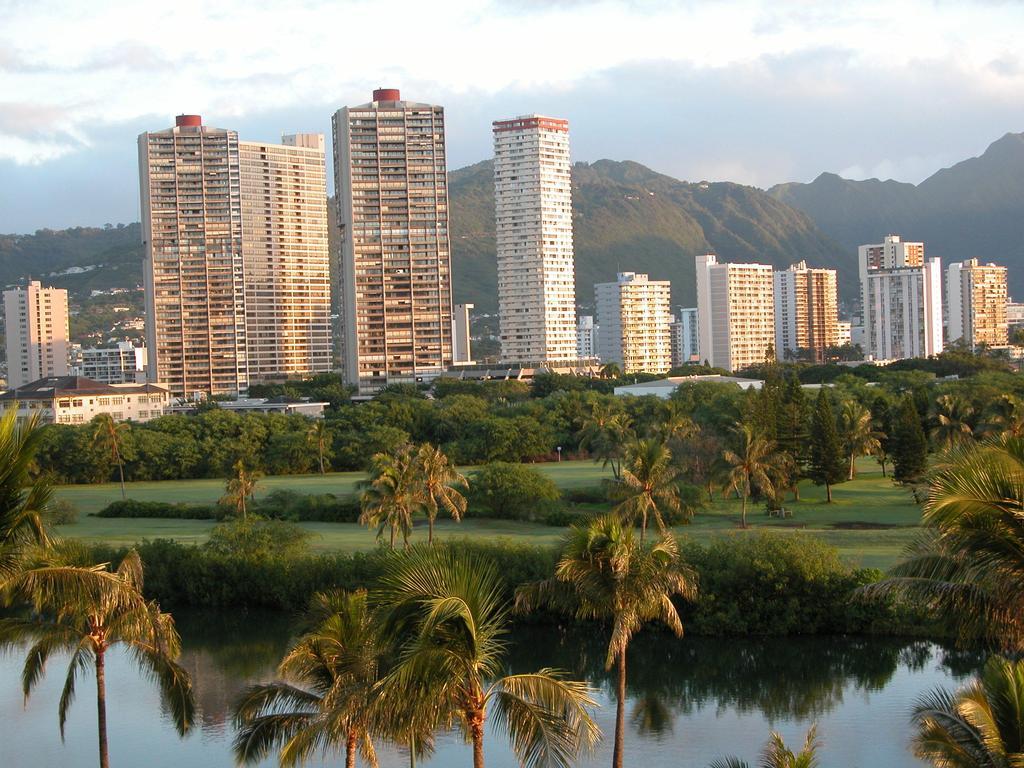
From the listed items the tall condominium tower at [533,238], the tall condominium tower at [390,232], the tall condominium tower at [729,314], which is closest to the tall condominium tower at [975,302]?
the tall condominium tower at [729,314]

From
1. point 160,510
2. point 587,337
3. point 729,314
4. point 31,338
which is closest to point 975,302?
point 729,314

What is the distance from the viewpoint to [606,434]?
51906 mm

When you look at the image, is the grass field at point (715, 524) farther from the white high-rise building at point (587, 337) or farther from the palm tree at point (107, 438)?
the white high-rise building at point (587, 337)

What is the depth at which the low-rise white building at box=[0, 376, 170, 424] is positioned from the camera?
8488 centimetres

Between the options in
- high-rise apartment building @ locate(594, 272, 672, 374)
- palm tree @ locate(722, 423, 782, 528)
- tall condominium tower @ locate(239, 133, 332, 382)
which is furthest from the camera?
high-rise apartment building @ locate(594, 272, 672, 374)

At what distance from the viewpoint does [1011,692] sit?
8469 mm

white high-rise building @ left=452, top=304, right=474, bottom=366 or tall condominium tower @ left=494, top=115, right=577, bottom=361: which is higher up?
tall condominium tower @ left=494, top=115, right=577, bottom=361

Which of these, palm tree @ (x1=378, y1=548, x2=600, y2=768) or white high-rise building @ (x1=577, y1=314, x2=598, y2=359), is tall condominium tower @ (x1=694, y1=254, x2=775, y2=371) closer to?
white high-rise building @ (x1=577, y1=314, x2=598, y2=359)

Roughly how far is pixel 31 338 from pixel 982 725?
517 ft

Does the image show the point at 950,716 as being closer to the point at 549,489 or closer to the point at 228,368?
the point at 549,489

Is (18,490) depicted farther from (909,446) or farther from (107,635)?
(909,446)

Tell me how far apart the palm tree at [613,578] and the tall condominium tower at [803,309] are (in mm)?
169010

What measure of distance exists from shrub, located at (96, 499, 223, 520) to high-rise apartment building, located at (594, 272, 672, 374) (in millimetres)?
108878

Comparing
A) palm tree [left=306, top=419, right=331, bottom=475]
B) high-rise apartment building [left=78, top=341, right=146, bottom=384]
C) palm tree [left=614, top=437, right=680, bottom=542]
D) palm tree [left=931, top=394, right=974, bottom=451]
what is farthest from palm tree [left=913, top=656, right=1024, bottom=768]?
high-rise apartment building [left=78, top=341, right=146, bottom=384]
